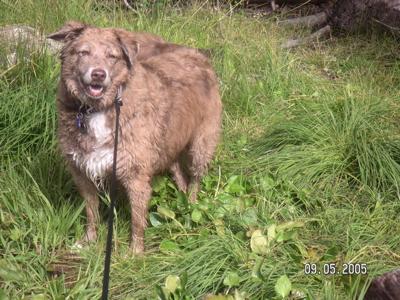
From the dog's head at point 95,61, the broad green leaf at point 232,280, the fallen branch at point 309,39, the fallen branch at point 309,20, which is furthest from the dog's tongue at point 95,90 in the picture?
the fallen branch at point 309,20

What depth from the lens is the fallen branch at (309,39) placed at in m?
7.66

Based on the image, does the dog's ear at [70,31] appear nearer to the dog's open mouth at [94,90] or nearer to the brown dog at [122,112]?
the brown dog at [122,112]

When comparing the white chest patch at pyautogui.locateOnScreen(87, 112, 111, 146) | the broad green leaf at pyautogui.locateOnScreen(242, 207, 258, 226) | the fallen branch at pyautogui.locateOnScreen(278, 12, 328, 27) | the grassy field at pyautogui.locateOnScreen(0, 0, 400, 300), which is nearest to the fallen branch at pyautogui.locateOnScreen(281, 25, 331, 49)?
the fallen branch at pyautogui.locateOnScreen(278, 12, 328, 27)

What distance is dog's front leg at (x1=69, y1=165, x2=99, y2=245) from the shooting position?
13.3 ft

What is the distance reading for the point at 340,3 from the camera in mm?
8398

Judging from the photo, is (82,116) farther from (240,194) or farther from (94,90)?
(240,194)

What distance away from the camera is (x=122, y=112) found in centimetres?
372

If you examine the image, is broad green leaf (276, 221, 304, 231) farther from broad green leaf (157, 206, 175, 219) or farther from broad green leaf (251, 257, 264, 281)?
broad green leaf (157, 206, 175, 219)

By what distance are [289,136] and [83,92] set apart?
2184mm

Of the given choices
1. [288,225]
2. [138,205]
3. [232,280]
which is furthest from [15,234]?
[288,225]

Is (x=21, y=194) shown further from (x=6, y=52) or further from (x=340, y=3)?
(x=340, y=3)

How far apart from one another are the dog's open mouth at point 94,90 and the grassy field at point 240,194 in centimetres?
93

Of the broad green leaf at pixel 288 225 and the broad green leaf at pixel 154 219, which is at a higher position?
the broad green leaf at pixel 288 225

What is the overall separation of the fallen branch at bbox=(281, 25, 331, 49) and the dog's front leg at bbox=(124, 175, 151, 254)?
3.96 metres
